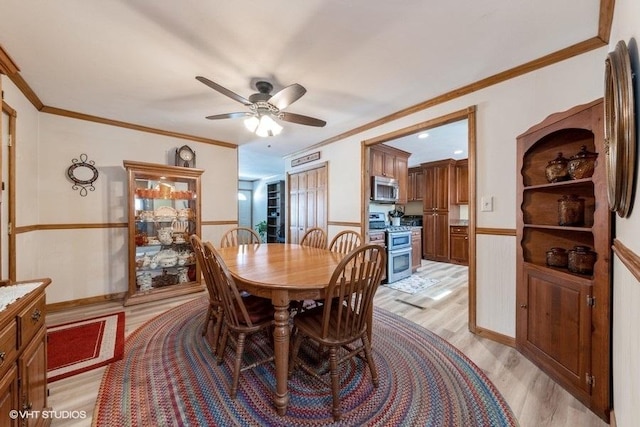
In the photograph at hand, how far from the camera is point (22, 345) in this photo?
106cm

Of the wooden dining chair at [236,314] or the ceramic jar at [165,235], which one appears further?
the ceramic jar at [165,235]

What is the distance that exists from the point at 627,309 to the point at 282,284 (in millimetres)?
1548

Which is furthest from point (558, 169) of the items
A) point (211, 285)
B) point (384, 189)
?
point (211, 285)

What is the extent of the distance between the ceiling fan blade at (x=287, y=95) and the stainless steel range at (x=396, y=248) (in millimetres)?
2470

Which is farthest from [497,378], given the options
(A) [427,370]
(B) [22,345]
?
(B) [22,345]

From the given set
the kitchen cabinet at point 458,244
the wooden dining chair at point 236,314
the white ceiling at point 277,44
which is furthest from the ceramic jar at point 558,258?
the kitchen cabinet at point 458,244

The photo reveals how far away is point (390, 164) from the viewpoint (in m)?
4.44

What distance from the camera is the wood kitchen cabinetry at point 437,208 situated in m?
5.51

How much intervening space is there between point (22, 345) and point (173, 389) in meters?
0.84

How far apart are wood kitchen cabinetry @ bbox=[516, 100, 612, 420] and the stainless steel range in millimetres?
2024

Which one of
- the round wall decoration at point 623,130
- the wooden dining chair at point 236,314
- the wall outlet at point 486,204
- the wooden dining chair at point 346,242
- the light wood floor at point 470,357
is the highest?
the round wall decoration at point 623,130

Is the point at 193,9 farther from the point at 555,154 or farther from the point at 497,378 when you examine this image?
the point at 497,378

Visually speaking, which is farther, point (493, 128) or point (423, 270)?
point (423, 270)

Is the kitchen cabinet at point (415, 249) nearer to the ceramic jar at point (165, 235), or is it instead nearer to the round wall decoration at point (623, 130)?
the round wall decoration at point (623, 130)
